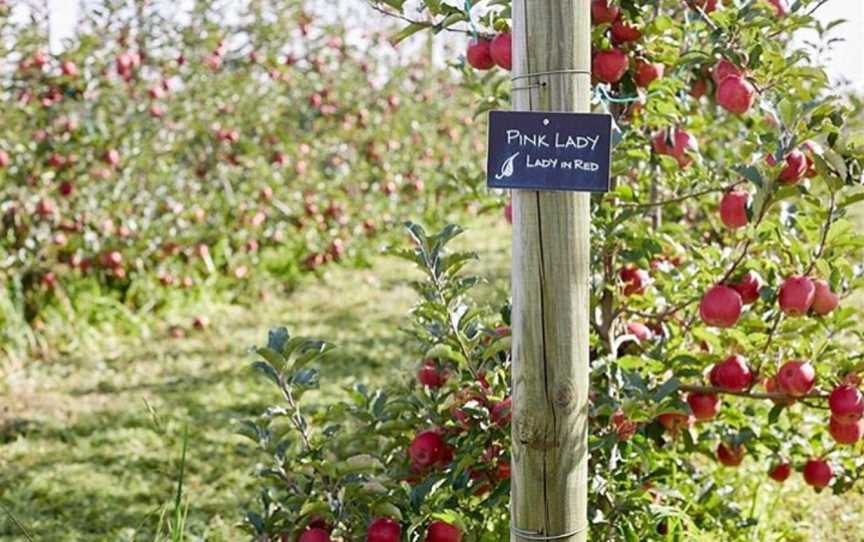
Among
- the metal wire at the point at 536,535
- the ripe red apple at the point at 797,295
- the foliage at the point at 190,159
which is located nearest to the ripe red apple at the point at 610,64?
the ripe red apple at the point at 797,295

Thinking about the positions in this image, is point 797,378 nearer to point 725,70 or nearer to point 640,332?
point 640,332

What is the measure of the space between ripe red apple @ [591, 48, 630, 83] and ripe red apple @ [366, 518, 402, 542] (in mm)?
1001

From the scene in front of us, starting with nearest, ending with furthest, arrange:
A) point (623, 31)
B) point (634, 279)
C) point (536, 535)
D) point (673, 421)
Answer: point (536, 535), point (623, 31), point (673, 421), point (634, 279)

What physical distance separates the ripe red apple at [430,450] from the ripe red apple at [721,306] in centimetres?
60

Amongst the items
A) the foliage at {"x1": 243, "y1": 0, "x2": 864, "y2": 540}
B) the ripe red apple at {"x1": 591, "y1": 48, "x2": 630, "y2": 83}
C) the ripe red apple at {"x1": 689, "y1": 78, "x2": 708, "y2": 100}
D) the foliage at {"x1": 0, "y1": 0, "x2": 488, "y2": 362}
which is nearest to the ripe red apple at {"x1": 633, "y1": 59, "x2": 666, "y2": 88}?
the foliage at {"x1": 243, "y1": 0, "x2": 864, "y2": 540}

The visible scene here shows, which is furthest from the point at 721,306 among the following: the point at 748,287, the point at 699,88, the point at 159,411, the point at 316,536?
the point at 159,411

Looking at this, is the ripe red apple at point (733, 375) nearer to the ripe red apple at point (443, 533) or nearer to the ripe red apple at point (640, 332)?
the ripe red apple at point (640, 332)

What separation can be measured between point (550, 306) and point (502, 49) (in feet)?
1.99

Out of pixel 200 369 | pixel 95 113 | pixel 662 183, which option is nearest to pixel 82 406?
pixel 200 369

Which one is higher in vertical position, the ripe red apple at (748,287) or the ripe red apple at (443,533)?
the ripe red apple at (748,287)

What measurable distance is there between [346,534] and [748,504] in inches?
53.6

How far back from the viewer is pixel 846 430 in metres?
2.08

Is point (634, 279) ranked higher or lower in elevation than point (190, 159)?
lower

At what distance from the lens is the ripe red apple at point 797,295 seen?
1.95 metres
